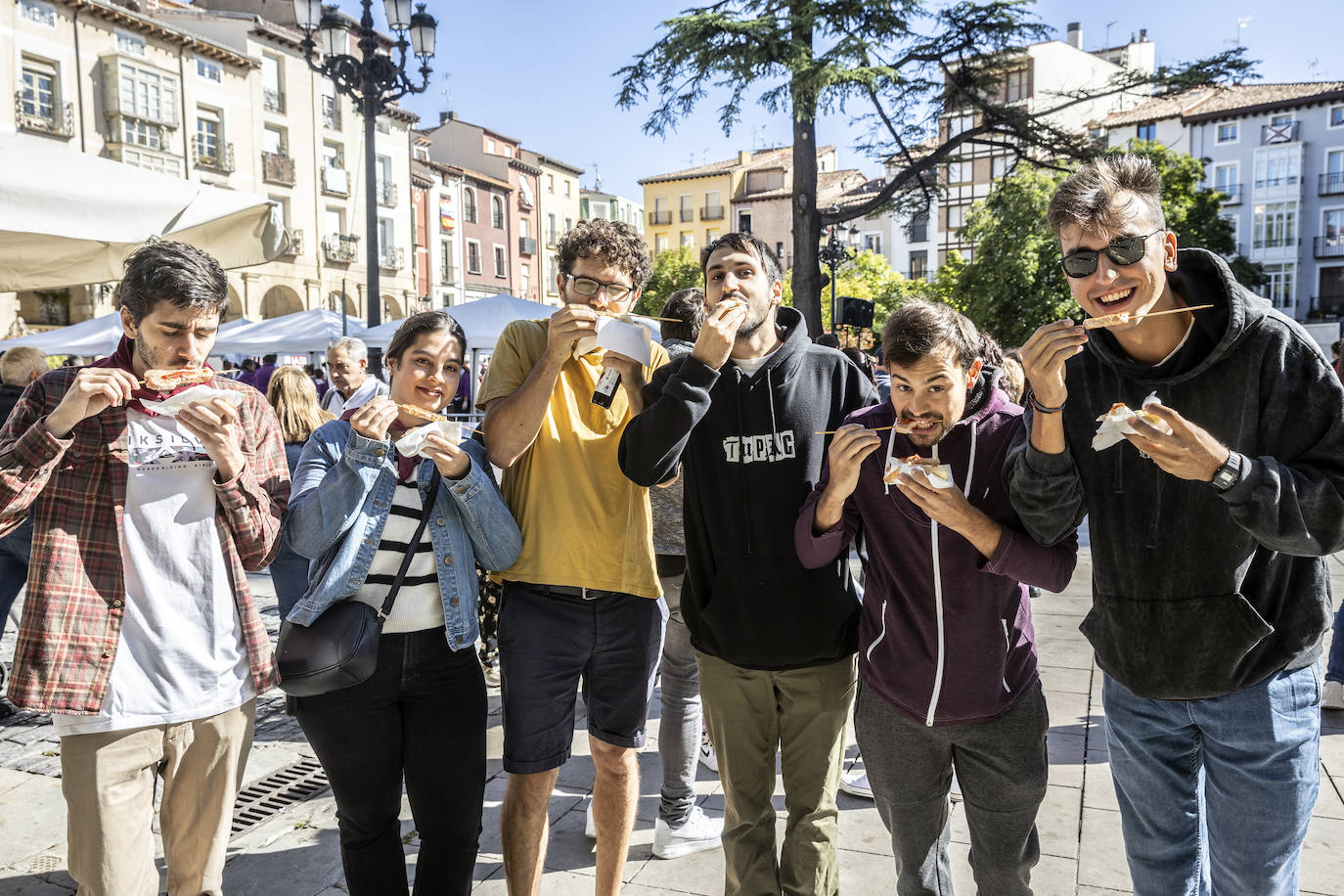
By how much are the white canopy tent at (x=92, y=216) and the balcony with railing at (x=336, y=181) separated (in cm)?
3663

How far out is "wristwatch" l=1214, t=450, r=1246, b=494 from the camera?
73.2 inches

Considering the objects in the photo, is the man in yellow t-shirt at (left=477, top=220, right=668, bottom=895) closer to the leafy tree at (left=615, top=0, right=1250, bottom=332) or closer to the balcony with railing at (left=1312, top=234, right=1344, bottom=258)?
the leafy tree at (left=615, top=0, right=1250, bottom=332)

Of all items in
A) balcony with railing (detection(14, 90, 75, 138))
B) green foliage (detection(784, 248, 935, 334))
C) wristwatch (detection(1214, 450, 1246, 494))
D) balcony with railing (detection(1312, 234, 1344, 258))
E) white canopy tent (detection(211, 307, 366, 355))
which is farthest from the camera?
balcony with railing (detection(1312, 234, 1344, 258))

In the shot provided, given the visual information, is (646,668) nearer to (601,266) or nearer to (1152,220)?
(601,266)

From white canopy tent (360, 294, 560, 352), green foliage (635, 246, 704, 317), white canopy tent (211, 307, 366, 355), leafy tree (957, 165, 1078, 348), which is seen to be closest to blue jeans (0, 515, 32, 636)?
white canopy tent (360, 294, 560, 352)

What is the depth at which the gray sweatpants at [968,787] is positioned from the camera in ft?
7.88

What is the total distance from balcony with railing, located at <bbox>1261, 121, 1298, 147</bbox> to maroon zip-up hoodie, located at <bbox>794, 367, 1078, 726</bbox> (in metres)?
55.9

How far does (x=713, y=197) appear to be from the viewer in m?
67.6

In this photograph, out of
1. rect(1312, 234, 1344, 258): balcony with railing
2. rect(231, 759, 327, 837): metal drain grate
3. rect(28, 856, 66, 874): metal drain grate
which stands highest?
rect(1312, 234, 1344, 258): balcony with railing

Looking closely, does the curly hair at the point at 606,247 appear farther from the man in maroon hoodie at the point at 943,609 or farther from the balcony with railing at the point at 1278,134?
the balcony with railing at the point at 1278,134

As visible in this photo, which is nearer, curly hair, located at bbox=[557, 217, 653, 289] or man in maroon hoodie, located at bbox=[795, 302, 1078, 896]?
man in maroon hoodie, located at bbox=[795, 302, 1078, 896]

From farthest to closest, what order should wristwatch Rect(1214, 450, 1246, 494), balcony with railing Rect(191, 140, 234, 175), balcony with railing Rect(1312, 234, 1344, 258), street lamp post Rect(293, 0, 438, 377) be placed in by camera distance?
balcony with railing Rect(1312, 234, 1344, 258) < balcony with railing Rect(191, 140, 234, 175) < street lamp post Rect(293, 0, 438, 377) < wristwatch Rect(1214, 450, 1246, 494)

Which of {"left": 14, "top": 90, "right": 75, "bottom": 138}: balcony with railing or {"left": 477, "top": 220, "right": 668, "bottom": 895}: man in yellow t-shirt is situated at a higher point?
{"left": 14, "top": 90, "right": 75, "bottom": 138}: balcony with railing

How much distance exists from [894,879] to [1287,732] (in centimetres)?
161
